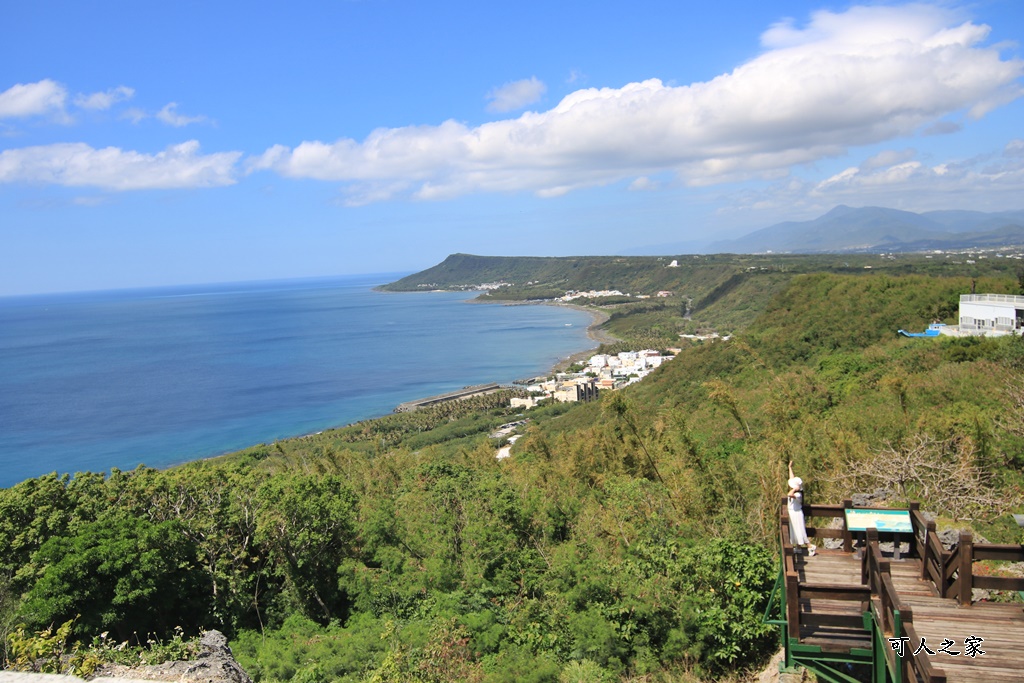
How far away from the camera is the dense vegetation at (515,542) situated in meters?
6.70

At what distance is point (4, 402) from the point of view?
52469mm

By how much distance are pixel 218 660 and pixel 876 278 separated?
1378 inches

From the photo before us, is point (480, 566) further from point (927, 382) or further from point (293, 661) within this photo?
point (927, 382)

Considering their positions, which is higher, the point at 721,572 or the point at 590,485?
the point at 721,572

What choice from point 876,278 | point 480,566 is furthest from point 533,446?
point 876,278

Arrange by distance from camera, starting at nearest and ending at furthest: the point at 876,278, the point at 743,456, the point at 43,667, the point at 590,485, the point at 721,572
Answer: the point at 43,667 < the point at 721,572 < the point at 743,456 < the point at 590,485 < the point at 876,278

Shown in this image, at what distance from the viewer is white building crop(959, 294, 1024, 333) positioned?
67.8 feet

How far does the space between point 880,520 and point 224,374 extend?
6816 cm

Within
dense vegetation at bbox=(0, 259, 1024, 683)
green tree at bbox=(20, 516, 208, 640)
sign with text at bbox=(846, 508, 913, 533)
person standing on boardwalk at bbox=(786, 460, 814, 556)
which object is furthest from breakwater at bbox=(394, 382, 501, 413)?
sign with text at bbox=(846, 508, 913, 533)

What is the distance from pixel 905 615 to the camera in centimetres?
306

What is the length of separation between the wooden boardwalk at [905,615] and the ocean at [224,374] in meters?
38.9

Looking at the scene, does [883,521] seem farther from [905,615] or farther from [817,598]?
[905,615]

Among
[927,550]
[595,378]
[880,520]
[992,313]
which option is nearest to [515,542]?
[880,520]

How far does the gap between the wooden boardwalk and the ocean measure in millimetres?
38943
